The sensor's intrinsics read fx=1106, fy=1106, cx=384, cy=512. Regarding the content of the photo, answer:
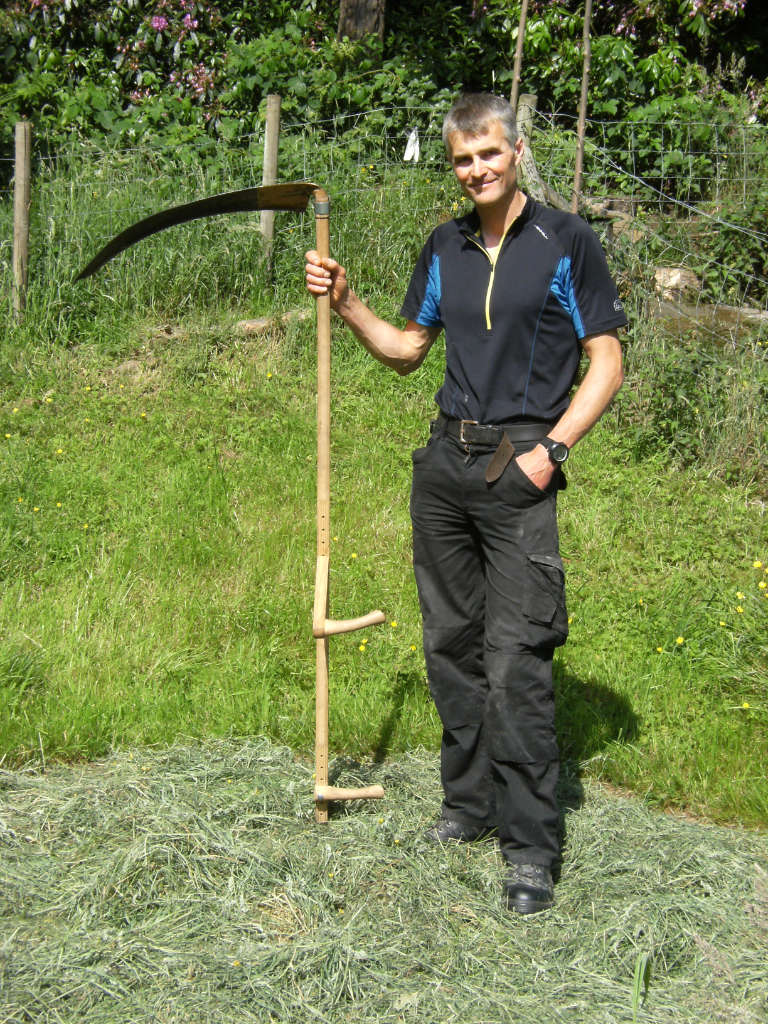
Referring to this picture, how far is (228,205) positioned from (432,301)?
0.70 meters

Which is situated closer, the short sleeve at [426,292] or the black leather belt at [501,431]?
the black leather belt at [501,431]

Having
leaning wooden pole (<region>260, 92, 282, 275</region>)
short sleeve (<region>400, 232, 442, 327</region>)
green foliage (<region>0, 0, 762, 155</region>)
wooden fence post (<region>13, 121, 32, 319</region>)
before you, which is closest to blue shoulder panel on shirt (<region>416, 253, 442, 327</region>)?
short sleeve (<region>400, 232, 442, 327</region>)

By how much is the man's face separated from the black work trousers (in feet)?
2.34

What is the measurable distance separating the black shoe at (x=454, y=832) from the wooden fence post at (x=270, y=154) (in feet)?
16.2

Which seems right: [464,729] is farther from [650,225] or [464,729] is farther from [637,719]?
[650,225]

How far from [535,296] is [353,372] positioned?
393 cm

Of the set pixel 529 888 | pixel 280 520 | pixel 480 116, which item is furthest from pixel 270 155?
pixel 529 888

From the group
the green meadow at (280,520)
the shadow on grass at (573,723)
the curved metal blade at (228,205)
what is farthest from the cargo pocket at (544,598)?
the curved metal blade at (228,205)

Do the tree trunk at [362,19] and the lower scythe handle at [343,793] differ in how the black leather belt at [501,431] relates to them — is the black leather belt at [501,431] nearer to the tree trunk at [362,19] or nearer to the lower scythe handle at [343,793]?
the lower scythe handle at [343,793]

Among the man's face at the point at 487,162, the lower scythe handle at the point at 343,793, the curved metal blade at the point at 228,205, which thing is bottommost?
the lower scythe handle at the point at 343,793

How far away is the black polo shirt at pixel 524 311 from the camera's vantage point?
312 cm

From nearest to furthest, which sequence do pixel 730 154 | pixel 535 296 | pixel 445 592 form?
pixel 535 296
pixel 445 592
pixel 730 154

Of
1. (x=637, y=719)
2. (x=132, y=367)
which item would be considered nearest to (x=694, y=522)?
(x=637, y=719)

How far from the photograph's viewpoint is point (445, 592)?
3.43 m
